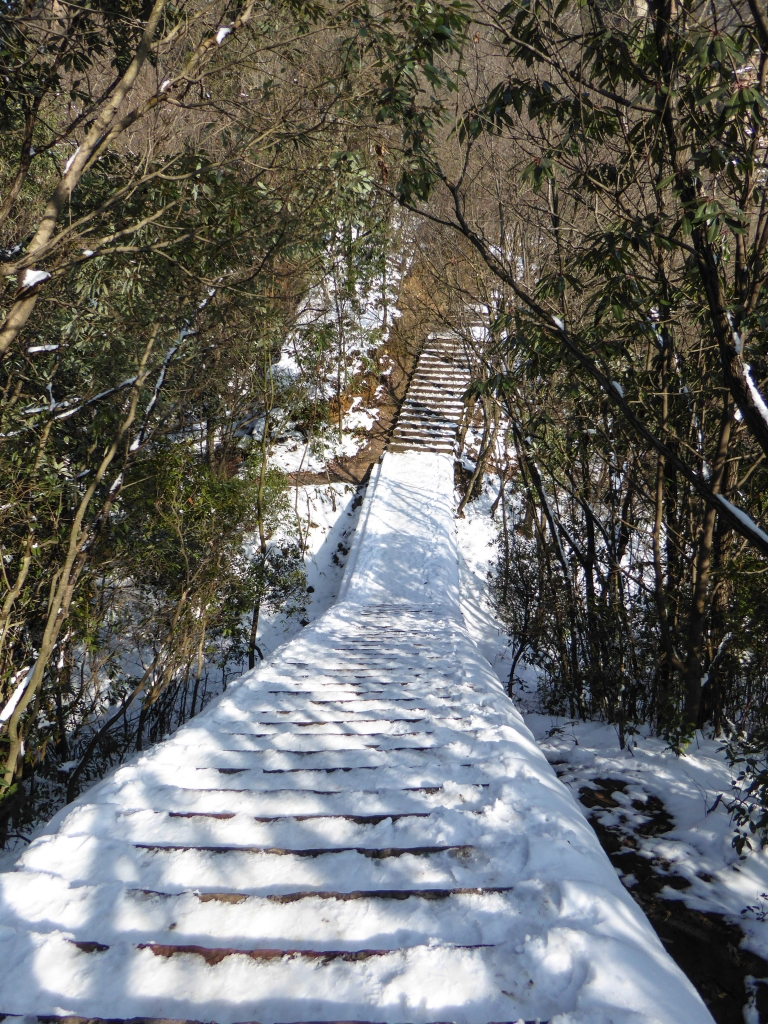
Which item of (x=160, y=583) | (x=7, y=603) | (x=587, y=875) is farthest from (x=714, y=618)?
(x=160, y=583)

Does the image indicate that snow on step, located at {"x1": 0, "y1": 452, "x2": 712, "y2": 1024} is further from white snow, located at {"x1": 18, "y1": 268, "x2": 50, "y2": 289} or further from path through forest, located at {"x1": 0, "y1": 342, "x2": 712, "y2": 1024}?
white snow, located at {"x1": 18, "y1": 268, "x2": 50, "y2": 289}

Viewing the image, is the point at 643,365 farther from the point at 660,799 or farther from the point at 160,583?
the point at 160,583

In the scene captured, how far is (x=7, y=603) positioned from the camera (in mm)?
4305

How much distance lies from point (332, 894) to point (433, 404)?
13.9 metres

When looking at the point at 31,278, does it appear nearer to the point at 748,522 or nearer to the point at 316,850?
the point at 316,850

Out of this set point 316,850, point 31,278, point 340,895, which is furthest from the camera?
point 31,278

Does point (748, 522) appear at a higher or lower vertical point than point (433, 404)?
lower

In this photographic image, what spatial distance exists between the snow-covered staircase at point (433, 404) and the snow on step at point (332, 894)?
37.5 ft

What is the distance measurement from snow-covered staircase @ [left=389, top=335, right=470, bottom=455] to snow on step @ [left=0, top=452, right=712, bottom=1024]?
11421 mm

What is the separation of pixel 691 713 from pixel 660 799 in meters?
0.67

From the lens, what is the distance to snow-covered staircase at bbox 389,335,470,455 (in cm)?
1384

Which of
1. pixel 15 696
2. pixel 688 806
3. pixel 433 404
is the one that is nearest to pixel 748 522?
pixel 688 806

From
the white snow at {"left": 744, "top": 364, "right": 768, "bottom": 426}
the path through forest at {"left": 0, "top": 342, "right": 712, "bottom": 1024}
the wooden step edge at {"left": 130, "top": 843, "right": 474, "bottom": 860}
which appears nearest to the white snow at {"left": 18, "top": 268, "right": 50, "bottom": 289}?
the path through forest at {"left": 0, "top": 342, "right": 712, "bottom": 1024}

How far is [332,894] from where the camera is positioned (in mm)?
1539
